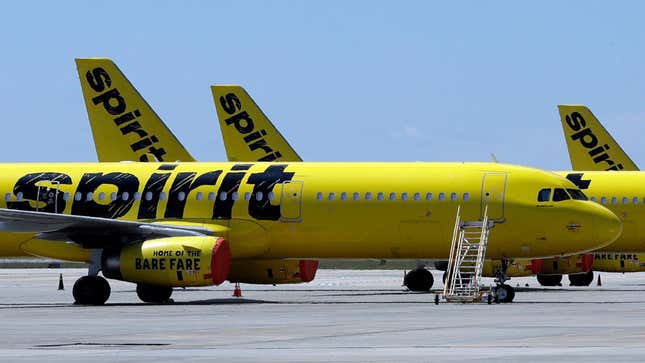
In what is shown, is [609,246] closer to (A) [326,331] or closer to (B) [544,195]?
(B) [544,195]

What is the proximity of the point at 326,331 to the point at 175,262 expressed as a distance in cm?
1522

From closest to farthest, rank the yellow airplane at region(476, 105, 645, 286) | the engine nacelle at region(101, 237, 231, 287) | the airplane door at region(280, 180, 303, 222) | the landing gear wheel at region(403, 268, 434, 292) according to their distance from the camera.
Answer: the engine nacelle at region(101, 237, 231, 287) < the airplane door at region(280, 180, 303, 222) < the yellow airplane at region(476, 105, 645, 286) < the landing gear wheel at region(403, 268, 434, 292)

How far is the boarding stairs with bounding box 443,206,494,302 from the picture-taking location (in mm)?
44375

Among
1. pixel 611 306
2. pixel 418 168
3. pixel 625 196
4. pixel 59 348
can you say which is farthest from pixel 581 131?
pixel 59 348

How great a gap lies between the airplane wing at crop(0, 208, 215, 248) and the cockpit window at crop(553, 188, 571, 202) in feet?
36.8

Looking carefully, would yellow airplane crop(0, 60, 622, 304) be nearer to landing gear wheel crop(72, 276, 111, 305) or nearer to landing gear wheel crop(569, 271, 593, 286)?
landing gear wheel crop(72, 276, 111, 305)

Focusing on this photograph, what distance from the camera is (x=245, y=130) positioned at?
72438 mm

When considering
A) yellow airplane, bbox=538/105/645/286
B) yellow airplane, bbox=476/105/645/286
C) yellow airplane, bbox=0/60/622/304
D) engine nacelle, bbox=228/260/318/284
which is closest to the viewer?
yellow airplane, bbox=0/60/622/304

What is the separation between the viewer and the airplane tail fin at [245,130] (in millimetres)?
71500

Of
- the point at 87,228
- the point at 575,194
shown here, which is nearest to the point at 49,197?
the point at 87,228

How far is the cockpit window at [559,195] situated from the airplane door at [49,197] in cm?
1637

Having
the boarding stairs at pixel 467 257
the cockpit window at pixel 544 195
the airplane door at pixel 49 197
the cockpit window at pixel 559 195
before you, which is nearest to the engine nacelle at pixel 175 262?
the airplane door at pixel 49 197

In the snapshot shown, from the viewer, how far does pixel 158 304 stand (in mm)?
46188

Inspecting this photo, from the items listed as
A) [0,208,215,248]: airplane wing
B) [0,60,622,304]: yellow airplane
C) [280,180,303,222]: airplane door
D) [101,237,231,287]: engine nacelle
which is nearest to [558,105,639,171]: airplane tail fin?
[0,60,622,304]: yellow airplane
